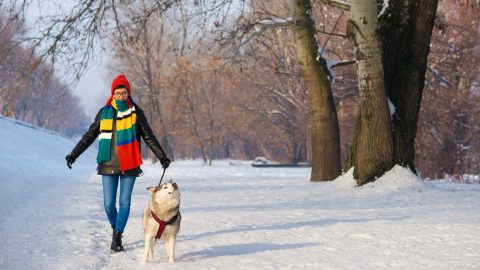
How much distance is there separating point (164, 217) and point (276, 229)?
105 inches

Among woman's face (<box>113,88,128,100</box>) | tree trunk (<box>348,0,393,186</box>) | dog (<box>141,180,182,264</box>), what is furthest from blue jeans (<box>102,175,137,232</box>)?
tree trunk (<box>348,0,393,186</box>)

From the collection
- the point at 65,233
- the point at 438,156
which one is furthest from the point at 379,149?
the point at 438,156

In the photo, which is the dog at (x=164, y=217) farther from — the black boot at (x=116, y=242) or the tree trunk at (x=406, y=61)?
the tree trunk at (x=406, y=61)

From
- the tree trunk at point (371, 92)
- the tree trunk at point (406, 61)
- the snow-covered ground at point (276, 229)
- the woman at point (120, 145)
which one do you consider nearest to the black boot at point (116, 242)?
the woman at point (120, 145)

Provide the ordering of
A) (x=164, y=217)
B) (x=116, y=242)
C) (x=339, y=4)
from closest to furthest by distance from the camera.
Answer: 1. (x=164, y=217)
2. (x=116, y=242)
3. (x=339, y=4)

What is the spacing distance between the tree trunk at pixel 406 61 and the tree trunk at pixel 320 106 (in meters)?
2.40

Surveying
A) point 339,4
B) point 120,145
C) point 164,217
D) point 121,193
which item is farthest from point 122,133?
point 339,4

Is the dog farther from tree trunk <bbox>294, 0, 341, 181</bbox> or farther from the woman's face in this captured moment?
tree trunk <bbox>294, 0, 341, 181</bbox>

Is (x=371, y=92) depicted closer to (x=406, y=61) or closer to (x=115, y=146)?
(x=406, y=61)

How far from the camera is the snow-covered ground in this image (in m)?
6.06

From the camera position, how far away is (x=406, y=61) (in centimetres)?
1327

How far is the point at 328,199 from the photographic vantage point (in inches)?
464

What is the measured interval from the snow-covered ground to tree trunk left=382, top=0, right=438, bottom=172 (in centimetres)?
90

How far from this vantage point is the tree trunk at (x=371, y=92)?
1270 cm
